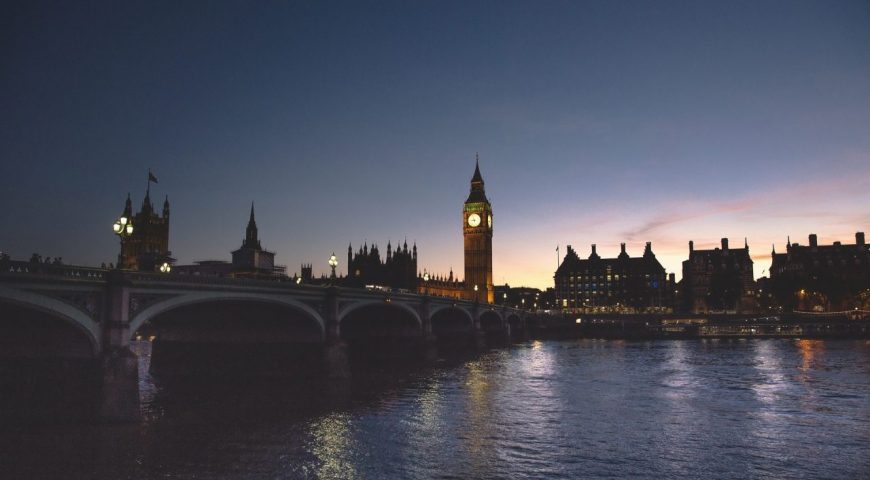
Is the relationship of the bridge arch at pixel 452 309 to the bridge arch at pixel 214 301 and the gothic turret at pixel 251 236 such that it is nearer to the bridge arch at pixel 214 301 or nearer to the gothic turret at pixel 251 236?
the bridge arch at pixel 214 301

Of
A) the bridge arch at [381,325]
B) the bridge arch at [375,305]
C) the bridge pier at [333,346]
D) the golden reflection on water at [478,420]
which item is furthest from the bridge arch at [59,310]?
the bridge arch at [381,325]

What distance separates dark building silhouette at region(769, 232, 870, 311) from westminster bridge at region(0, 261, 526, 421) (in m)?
109

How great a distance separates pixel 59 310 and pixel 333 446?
43.6 feet

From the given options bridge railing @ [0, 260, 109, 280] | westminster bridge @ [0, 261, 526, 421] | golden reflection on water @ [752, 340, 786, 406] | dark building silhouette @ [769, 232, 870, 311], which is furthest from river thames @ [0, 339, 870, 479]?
dark building silhouette @ [769, 232, 870, 311]

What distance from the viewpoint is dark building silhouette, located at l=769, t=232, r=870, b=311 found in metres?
153

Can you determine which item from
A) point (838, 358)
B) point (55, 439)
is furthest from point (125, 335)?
point (838, 358)

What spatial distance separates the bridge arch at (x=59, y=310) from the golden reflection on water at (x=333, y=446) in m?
11.0

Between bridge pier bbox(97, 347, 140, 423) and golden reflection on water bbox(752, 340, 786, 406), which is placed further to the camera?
golden reflection on water bbox(752, 340, 786, 406)

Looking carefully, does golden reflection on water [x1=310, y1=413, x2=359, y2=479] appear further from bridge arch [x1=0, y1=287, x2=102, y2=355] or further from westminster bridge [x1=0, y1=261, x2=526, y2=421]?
bridge arch [x1=0, y1=287, x2=102, y2=355]

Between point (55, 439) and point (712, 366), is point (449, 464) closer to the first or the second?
point (55, 439)

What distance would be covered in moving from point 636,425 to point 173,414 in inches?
968

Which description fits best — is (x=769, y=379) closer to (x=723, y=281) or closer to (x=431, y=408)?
(x=431, y=408)

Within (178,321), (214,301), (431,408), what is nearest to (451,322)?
(178,321)

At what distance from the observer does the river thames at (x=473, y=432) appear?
2356 centimetres
